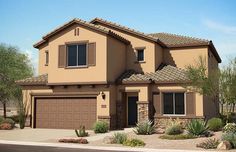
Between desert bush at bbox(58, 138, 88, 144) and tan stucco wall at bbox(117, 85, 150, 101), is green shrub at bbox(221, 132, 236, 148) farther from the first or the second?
tan stucco wall at bbox(117, 85, 150, 101)

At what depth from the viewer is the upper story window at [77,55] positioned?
25.9m

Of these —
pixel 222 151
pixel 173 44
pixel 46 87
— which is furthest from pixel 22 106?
pixel 222 151

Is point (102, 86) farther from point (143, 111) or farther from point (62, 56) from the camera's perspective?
point (62, 56)

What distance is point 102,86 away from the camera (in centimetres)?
2562

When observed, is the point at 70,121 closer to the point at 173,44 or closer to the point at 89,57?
the point at 89,57

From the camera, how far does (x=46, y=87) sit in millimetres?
27766

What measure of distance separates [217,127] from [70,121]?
36.1ft

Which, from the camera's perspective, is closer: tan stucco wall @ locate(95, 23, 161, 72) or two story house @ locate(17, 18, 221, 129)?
two story house @ locate(17, 18, 221, 129)

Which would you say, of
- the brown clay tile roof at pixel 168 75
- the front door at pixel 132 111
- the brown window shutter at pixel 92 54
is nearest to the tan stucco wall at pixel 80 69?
the brown window shutter at pixel 92 54

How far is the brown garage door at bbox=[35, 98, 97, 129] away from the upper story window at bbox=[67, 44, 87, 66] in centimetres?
285

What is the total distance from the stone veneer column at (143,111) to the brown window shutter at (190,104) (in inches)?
119

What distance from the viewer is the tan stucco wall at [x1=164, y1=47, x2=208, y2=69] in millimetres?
29250

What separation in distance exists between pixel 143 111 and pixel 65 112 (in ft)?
20.2

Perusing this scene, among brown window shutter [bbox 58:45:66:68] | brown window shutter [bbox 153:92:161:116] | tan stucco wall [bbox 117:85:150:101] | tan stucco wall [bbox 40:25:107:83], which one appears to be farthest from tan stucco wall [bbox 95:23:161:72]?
brown window shutter [bbox 58:45:66:68]
